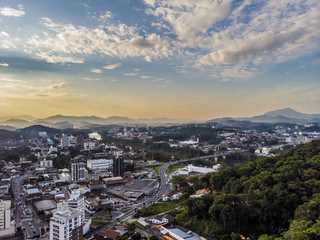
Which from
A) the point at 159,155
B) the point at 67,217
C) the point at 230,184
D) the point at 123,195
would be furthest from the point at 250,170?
the point at 159,155

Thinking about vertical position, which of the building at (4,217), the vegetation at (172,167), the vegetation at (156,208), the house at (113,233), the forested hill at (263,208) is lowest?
the vegetation at (172,167)

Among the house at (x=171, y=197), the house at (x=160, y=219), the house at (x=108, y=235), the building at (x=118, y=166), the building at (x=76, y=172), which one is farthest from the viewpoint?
the building at (x=118, y=166)

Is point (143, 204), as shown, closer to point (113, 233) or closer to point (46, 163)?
point (113, 233)

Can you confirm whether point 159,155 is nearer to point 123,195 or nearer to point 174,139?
point 123,195

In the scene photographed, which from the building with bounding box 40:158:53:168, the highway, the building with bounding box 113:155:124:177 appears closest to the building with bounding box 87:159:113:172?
the building with bounding box 113:155:124:177

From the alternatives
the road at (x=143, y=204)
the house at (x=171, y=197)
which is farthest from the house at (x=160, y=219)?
the house at (x=171, y=197)

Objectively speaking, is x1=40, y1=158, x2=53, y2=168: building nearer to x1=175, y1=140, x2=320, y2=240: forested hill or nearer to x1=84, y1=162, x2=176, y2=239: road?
x1=84, y1=162, x2=176, y2=239: road

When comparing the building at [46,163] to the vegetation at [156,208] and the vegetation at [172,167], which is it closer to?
the vegetation at [172,167]

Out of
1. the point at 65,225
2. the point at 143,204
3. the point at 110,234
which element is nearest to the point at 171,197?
the point at 143,204
